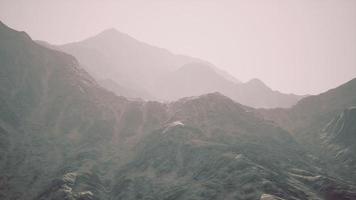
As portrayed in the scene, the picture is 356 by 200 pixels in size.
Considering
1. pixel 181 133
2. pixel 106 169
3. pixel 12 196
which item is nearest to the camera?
pixel 12 196

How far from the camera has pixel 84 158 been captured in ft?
605

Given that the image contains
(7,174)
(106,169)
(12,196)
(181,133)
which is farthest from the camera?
(181,133)

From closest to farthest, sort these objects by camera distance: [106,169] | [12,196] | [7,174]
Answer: [12,196] < [7,174] < [106,169]

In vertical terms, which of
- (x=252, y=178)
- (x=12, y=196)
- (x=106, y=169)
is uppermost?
(x=252, y=178)

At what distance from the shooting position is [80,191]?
5600 inches

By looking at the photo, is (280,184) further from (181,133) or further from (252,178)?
(181,133)

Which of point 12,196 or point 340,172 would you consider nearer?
point 12,196

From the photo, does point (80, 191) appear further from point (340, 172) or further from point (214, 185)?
point (340, 172)

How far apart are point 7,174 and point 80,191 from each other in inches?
1473

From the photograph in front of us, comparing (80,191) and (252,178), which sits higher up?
(252,178)

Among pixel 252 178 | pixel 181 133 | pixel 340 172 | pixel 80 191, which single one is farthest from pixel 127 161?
pixel 340 172

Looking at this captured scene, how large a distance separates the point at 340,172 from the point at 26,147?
17589cm

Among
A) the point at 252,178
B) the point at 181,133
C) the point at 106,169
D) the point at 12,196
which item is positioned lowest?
the point at 12,196

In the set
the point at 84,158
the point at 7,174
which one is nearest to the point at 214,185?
the point at 84,158
